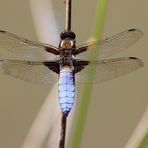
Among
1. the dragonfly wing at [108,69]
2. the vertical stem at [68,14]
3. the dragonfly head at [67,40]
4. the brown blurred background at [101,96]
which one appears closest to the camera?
the vertical stem at [68,14]

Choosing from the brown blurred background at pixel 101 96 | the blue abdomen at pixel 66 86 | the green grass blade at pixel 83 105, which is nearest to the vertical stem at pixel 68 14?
the green grass blade at pixel 83 105

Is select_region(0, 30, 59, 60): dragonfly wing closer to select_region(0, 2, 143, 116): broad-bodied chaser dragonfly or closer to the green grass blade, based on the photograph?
select_region(0, 2, 143, 116): broad-bodied chaser dragonfly

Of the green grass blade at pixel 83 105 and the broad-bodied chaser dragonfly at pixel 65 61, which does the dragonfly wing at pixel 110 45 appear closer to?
the broad-bodied chaser dragonfly at pixel 65 61

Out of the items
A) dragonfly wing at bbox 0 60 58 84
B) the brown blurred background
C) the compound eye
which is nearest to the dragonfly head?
the compound eye

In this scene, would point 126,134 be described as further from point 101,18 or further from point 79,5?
point 101,18

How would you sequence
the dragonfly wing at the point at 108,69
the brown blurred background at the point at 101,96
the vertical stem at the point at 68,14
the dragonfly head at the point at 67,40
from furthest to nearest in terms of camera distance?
1. the brown blurred background at the point at 101,96
2. the dragonfly wing at the point at 108,69
3. the dragonfly head at the point at 67,40
4. the vertical stem at the point at 68,14

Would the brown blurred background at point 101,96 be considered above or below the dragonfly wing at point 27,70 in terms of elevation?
above
